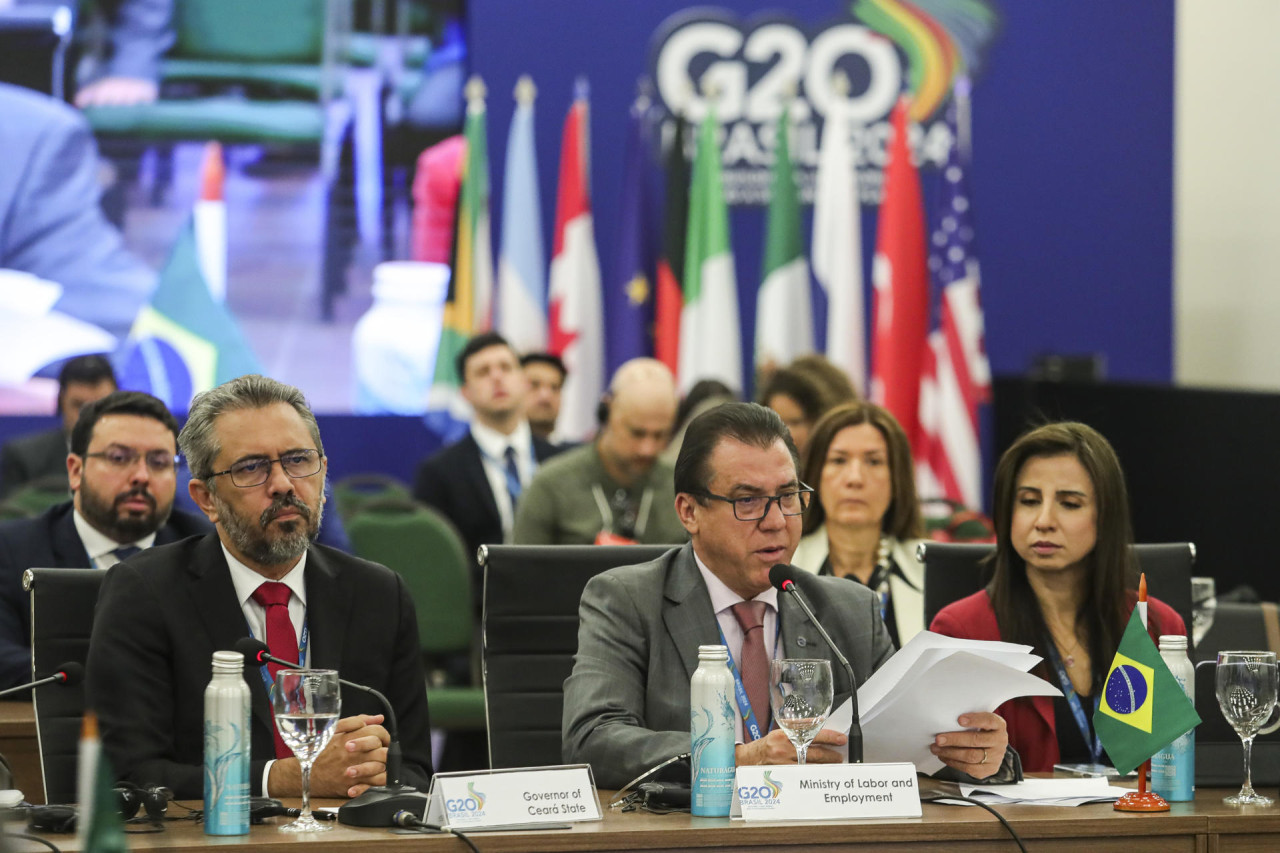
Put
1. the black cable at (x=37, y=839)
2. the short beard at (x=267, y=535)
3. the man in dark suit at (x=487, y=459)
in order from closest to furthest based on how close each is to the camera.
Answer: the black cable at (x=37, y=839) → the short beard at (x=267, y=535) → the man in dark suit at (x=487, y=459)

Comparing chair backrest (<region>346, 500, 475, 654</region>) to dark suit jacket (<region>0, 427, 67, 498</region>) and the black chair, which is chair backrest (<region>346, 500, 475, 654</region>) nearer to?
dark suit jacket (<region>0, 427, 67, 498</region>)

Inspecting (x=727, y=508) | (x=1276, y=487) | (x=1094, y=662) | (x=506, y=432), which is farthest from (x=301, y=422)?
(x=1276, y=487)

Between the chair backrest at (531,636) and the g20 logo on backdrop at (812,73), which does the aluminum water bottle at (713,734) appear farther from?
the g20 logo on backdrop at (812,73)

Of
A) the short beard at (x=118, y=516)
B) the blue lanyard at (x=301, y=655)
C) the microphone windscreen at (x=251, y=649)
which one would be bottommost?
the blue lanyard at (x=301, y=655)

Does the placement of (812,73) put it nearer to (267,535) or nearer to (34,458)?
(34,458)

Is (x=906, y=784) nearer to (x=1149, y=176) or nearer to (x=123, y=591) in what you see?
(x=123, y=591)

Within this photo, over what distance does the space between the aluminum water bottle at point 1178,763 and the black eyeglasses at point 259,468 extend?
4.75 ft

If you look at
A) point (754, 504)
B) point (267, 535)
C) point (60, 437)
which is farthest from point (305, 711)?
point (60, 437)

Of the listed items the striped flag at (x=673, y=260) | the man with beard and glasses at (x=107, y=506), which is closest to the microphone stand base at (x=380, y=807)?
the man with beard and glasses at (x=107, y=506)

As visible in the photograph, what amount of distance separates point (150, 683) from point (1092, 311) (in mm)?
7016

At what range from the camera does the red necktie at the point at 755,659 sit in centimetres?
296

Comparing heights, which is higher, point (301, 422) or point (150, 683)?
point (301, 422)

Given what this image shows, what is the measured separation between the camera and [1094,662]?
3311 millimetres

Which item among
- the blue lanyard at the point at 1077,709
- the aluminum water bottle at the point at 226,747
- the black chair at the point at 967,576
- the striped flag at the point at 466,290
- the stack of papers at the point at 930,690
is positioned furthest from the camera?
the striped flag at the point at 466,290
